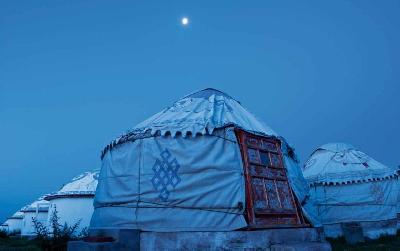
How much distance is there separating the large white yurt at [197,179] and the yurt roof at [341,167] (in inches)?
184

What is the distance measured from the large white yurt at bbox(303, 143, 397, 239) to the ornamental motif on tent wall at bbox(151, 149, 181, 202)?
6651mm

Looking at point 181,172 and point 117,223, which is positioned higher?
point 181,172

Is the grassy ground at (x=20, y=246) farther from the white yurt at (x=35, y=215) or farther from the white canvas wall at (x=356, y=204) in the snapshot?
the white yurt at (x=35, y=215)

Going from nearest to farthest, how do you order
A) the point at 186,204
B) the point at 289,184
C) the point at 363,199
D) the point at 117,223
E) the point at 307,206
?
the point at 186,204, the point at 117,223, the point at 289,184, the point at 307,206, the point at 363,199

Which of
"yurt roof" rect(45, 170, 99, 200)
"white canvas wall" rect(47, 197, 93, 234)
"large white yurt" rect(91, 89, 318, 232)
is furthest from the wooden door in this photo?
"white canvas wall" rect(47, 197, 93, 234)

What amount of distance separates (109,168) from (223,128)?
7.73ft

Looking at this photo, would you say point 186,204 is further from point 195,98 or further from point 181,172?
point 195,98

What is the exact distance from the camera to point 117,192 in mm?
5945

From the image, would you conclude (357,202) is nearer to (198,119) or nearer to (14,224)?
(198,119)

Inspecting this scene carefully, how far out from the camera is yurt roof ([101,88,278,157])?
5.69 m

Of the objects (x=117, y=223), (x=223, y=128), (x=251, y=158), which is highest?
(x=223, y=128)

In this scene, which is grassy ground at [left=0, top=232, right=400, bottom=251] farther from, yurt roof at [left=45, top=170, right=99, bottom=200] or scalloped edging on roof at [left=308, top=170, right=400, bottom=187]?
yurt roof at [left=45, top=170, right=99, bottom=200]

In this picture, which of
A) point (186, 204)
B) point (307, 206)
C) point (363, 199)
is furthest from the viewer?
point (363, 199)

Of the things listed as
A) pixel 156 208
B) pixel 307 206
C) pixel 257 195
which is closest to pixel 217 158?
pixel 257 195
